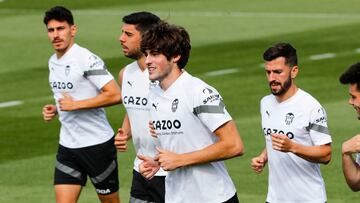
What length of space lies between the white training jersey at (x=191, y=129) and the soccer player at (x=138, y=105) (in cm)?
157

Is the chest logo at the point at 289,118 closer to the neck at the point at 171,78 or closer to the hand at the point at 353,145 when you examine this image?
the neck at the point at 171,78

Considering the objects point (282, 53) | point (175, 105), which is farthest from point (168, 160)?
point (282, 53)

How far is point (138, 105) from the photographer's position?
13602mm

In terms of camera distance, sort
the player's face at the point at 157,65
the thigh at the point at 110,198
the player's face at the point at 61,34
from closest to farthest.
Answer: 1. the player's face at the point at 157,65
2. the player's face at the point at 61,34
3. the thigh at the point at 110,198

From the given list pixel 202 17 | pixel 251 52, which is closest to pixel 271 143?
pixel 251 52

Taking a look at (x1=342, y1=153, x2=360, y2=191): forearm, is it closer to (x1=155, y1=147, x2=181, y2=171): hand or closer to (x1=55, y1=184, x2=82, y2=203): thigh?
(x1=155, y1=147, x2=181, y2=171): hand

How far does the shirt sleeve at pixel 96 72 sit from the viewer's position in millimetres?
14898

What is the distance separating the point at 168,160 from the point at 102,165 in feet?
12.9

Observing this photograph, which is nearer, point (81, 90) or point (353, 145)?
point (353, 145)

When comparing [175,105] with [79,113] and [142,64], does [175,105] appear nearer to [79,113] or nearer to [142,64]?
[142,64]

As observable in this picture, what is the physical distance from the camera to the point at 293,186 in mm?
12445

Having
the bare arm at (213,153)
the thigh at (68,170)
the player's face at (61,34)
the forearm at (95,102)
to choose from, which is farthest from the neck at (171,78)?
the player's face at (61,34)

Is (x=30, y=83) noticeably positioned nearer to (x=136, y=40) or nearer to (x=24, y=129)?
(x=24, y=129)

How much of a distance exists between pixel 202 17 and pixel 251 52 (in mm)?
7456
